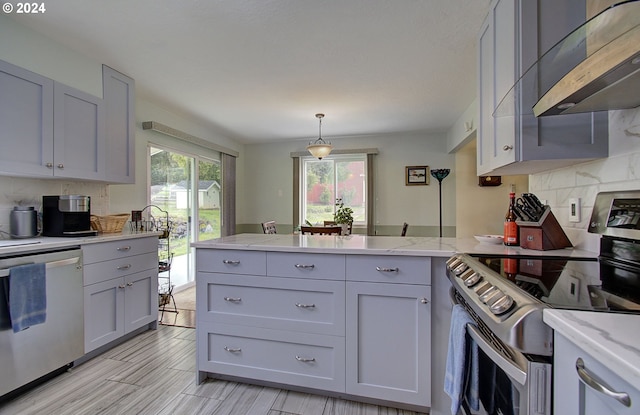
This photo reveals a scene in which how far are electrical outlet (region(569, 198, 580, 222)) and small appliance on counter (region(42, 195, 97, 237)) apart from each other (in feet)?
11.0

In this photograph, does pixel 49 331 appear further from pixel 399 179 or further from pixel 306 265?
pixel 399 179

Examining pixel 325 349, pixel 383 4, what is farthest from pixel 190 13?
pixel 325 349

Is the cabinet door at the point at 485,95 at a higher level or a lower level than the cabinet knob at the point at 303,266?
higher

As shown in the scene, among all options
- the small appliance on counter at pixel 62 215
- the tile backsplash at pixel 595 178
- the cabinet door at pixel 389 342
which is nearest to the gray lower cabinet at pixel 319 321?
the cabinet door at pixel 389 342

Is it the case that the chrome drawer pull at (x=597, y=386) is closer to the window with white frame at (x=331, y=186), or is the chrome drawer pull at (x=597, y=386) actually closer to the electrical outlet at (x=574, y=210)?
the electrical outlet at (x=574, y=210)

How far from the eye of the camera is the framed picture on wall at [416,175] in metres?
5.08

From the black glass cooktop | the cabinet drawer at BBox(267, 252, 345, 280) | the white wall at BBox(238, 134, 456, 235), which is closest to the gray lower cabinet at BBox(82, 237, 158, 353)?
the cabinet drawer at BBox(267, 252, 345, 280)

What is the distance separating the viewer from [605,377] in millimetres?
535

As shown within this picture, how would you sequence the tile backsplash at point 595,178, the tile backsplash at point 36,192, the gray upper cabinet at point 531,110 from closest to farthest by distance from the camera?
the tile backsplash at point 595,178
the gray upper cabinet at point 531,110
the tile backsplash at point 36,192

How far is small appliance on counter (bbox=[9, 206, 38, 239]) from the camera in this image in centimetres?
213

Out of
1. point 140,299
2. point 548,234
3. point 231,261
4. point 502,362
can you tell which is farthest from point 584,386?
point 140,299

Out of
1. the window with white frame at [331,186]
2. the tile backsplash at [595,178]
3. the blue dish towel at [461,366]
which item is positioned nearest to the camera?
the blue dish towel at [461,366]

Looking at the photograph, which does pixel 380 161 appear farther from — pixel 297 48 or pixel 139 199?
pixel 139 199

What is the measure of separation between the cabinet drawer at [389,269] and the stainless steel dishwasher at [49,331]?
1.96 metres
